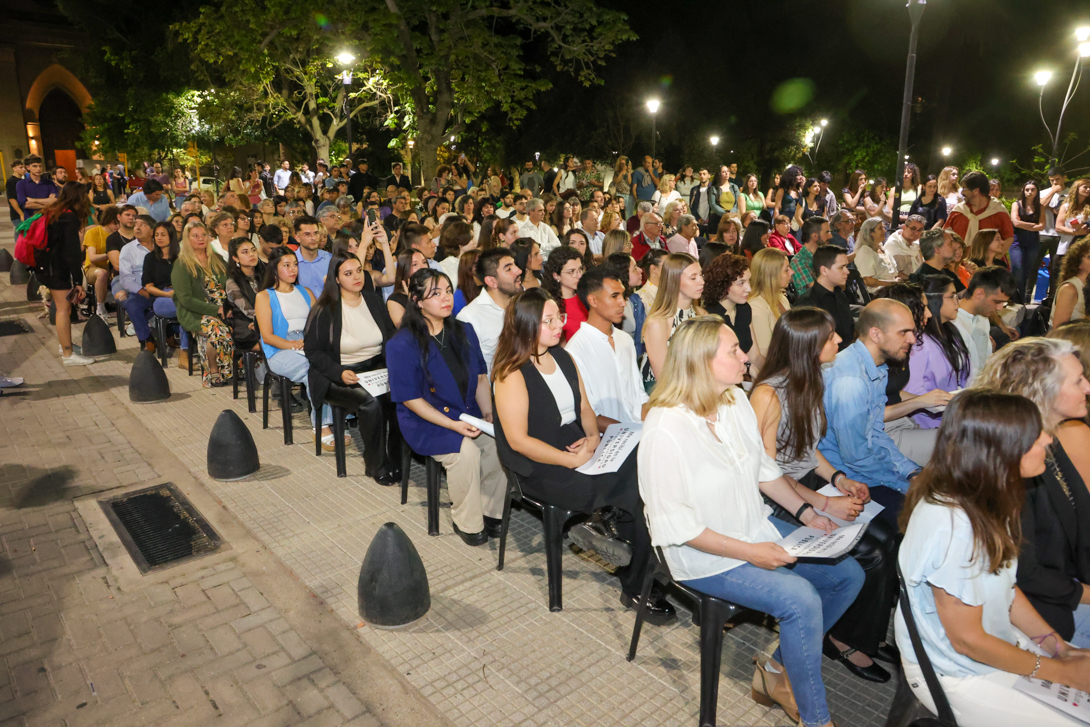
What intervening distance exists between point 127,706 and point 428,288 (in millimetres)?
2746

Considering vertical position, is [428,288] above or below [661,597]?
above

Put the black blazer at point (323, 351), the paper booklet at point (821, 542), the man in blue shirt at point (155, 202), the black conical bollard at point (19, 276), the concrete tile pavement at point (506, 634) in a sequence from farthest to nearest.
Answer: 1. the black conical bollard at point (19, 276)
2. the man in blue shirt at point (155, 202)
3. the black blazer at point (323, 351)
4. the concrete tile pavement at point (506, 634)
5. the paper booklet at point (821, 542)

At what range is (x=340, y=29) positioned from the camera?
17.3 metres

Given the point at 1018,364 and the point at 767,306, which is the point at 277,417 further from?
the point at 1018,364

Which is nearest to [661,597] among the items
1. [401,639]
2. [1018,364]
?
[401,639]

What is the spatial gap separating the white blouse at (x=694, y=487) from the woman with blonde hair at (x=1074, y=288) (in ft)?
12.9

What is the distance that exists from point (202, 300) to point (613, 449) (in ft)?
18.6

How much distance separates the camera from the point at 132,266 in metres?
8.84

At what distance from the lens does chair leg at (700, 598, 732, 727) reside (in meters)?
3.00

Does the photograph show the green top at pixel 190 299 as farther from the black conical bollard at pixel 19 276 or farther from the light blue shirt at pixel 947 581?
the black conical bollard at pixel 19 276

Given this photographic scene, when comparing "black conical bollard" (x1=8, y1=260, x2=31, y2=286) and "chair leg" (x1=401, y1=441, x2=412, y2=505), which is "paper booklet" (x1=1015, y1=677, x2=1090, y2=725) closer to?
"chair leg" (x1=401, y1=441, x2=412, y2=505)

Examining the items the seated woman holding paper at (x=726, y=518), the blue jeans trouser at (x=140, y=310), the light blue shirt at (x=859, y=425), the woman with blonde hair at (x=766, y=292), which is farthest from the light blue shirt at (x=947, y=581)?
Result: the blue jeans trouser at (x=140, y=310)

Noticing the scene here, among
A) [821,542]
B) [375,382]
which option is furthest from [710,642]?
[375,382]

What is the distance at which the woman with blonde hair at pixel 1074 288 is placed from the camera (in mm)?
5707
